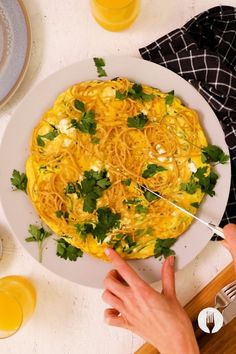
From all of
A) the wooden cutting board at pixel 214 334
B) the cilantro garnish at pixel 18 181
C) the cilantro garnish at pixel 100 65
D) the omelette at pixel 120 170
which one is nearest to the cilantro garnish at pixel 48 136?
the omelette at pixel 120 170

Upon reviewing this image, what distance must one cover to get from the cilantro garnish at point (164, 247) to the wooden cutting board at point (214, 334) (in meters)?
0.17

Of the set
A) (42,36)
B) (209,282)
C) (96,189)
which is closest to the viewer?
(96,189)

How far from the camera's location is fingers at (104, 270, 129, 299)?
1.44m

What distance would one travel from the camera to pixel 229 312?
1.47 m

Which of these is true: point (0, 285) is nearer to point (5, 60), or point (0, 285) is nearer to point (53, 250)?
point (53, 250)

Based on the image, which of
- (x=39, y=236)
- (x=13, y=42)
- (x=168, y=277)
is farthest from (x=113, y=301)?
(x=13, y=42)

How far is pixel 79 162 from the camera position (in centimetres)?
147

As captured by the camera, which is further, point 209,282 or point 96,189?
point 209,282

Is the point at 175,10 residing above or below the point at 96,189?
above

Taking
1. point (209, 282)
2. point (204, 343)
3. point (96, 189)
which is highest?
point (96, 189)

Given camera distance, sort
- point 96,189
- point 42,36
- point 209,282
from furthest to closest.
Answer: point 42,36, point 209,282, point 96,189

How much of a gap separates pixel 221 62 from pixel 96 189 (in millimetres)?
503

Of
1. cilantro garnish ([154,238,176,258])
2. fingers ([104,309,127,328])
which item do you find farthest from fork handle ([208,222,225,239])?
fingers ([104,309,127,328])

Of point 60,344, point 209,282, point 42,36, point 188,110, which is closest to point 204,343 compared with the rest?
point 209,282
